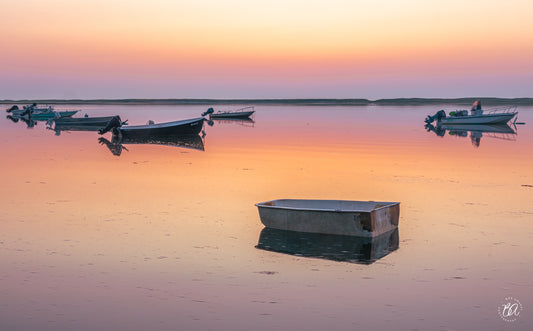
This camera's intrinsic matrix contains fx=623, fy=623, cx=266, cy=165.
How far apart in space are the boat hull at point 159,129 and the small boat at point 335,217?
38.6 meters

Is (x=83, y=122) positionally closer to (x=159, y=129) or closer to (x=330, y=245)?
(x=159, y=129)

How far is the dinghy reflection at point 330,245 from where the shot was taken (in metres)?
12.7

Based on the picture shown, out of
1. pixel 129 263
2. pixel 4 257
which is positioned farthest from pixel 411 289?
pixel 4 257

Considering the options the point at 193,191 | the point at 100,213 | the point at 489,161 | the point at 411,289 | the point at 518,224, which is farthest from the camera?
the point at 489,161

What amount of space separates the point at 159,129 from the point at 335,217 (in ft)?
132

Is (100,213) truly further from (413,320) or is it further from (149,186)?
(413,320)

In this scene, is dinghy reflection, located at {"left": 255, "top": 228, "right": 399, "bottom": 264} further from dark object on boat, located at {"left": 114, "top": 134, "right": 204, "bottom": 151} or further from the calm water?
dark object on boat, located at {"left": 114, "top": 134, "right": 204, "bottom": 151}

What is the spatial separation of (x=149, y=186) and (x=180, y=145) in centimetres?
2307

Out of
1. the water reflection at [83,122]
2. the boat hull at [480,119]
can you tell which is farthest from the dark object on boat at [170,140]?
the boat hull at [480,119]

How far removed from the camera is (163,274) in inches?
446

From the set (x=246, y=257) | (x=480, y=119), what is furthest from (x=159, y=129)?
(x=480, y=119)

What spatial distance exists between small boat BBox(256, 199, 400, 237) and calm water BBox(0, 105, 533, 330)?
1.26ft

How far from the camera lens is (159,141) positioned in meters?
50.5

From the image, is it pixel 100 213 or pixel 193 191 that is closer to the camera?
pixel 100 213
